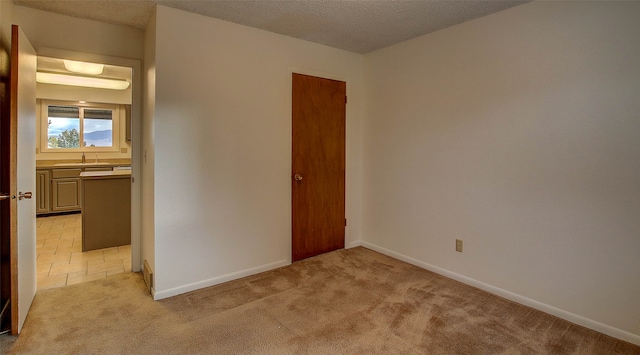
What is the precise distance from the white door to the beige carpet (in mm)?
226

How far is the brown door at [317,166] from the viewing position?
351cm

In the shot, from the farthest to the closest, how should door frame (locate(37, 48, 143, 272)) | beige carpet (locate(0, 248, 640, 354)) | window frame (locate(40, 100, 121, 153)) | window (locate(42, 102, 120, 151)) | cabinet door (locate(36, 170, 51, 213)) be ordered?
window (locate(42, 102, 120, 151))
window frame (locate(40, 100, 121, 153))
cabinet door (locate(36, 170, 51, 213))
door frame (locate(37, 48, 143, 272))
beige carpet (locate(0, 248, 640, 354))

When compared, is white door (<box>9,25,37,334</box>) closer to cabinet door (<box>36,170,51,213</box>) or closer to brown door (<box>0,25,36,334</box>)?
brown door (<box>0,25,36,334</box>)

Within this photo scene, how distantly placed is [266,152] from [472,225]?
2.07 meters

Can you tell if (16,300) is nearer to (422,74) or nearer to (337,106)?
(337,106)

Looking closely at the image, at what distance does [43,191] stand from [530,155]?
700cm

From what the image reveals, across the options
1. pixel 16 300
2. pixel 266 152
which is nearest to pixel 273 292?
pixel 266 152

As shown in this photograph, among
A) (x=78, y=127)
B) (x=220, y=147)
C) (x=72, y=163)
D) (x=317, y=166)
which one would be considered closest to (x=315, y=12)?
(x=220, y=147)

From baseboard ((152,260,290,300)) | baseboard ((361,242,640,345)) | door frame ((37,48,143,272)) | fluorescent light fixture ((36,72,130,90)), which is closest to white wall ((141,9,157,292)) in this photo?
door frame ((37,48,143,272))

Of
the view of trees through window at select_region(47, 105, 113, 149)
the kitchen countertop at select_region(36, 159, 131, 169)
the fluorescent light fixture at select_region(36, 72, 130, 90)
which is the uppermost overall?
the fluorescent light fixture at select_region(36, 72, 130, 90)

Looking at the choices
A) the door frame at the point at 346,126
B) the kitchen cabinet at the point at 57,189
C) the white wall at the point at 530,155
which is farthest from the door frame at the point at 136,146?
the kitchen cabinet at the point at 57,189

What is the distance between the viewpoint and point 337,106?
380cm

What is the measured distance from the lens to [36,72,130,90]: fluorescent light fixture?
17.3 feet

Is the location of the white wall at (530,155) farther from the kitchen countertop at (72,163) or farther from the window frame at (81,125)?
the window frame at (81,125)
